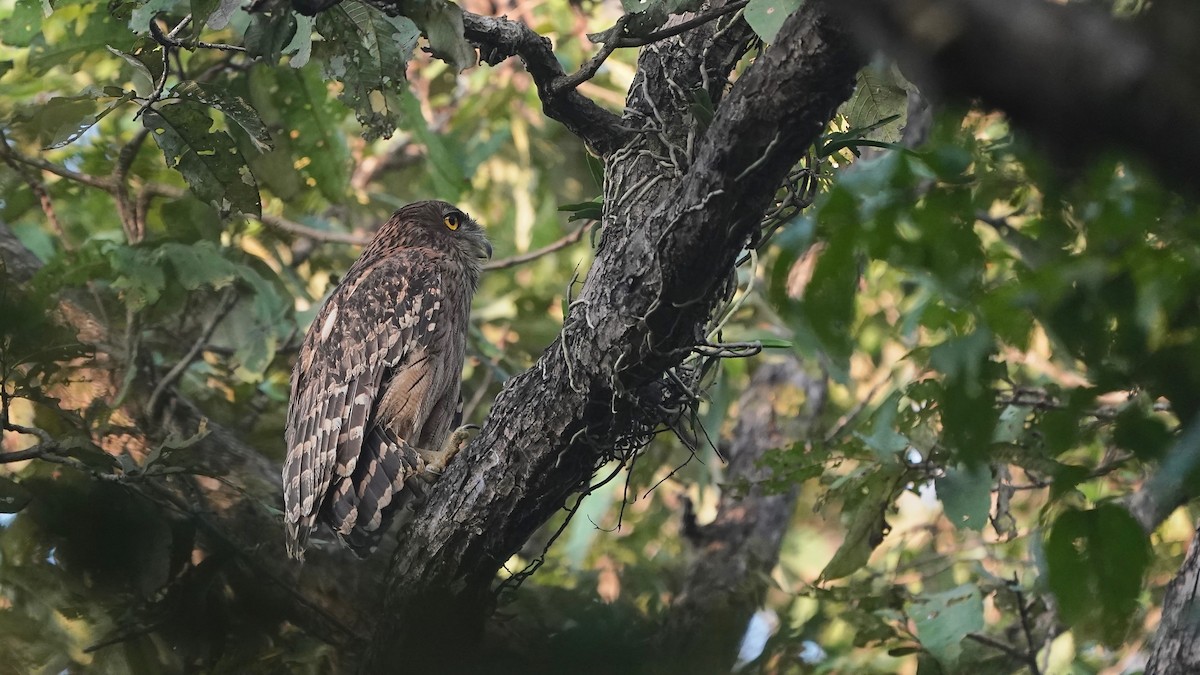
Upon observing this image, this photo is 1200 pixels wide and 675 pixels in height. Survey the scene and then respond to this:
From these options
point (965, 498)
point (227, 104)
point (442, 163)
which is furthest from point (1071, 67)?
point (442, 163)

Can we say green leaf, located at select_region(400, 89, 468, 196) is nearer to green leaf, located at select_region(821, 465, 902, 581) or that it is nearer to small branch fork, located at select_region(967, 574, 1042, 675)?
green leaf, located at select_region(821, 465, 902, 581)

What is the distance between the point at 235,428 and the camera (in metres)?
4.96

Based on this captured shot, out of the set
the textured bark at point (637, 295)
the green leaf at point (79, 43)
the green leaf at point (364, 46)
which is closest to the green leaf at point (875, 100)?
the textured bark at point (637, 295)

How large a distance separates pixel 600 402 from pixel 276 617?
1.29 m

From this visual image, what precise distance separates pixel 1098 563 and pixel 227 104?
2287 mm

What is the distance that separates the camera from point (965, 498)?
335cm

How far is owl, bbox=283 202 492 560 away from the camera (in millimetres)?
3902

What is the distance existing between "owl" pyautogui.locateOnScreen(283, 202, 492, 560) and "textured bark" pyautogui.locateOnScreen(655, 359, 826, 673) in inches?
43.8

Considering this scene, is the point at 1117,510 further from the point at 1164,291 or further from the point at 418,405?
the point at 418,405

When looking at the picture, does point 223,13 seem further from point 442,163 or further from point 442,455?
point 442,163

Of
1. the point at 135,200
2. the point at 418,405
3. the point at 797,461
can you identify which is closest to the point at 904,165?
the point at 797,461

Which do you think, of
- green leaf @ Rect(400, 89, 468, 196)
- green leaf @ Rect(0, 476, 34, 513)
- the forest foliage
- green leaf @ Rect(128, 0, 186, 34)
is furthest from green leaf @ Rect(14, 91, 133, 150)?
green leaf @ Rect(0, 476, 34, 513)

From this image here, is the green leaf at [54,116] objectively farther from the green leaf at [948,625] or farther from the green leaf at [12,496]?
the green leaf at [948,625]

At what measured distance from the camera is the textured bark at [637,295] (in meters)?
2.17
